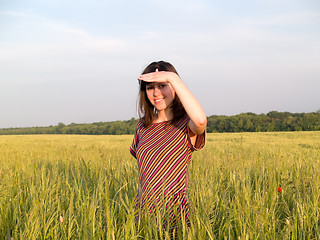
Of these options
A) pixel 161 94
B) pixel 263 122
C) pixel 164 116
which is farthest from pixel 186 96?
pixel 263 122

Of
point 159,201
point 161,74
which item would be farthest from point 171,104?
point 159,201

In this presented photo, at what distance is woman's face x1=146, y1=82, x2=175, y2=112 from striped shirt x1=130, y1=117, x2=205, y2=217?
0.50ft

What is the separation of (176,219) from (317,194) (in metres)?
1.40

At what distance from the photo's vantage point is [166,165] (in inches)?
75.0

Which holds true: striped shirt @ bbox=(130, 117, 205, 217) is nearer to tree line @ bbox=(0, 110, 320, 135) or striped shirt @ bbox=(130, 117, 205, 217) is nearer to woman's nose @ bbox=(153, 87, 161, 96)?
woman's nose @ bbox=(153, 87, 161, 96)

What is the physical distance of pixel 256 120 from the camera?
98.3 feet

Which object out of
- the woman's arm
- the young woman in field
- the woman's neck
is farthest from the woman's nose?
the woman's arm

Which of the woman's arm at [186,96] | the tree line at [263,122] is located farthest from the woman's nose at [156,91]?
the tree line at [263,122]

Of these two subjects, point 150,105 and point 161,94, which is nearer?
point 161,94

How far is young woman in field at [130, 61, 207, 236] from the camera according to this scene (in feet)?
5.61

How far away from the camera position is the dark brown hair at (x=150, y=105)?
6.83 feet

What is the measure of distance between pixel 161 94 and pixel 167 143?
0.34 meters

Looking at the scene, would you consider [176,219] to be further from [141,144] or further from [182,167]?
[141,144]

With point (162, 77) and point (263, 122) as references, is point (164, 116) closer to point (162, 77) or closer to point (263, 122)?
point (162, 77)
